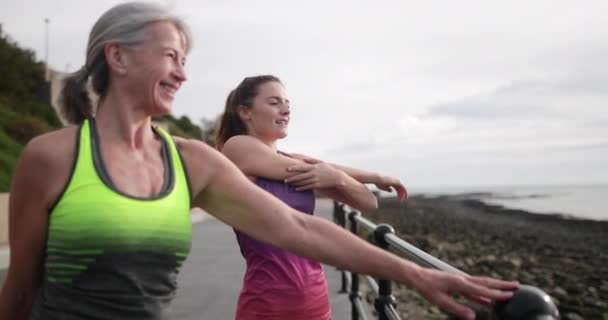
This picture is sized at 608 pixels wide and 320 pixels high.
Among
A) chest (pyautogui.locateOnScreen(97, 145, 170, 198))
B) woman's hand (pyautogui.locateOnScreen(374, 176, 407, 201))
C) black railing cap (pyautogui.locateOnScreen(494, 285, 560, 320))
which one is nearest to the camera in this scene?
black railing cap (pyautogui.locateOnScreen(494, 285, 560, 320))

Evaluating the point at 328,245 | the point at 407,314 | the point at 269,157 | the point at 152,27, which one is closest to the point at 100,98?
the point at 152,27

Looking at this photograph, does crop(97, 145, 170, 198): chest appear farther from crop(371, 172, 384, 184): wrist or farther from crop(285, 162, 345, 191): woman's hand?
crop(371, 172, 384, 184): wrist

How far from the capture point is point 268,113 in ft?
8.47

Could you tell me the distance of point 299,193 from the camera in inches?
96.1

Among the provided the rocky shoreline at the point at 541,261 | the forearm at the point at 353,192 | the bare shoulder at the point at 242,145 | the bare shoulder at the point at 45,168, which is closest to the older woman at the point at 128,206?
the bare shoulder at the point at 45,168

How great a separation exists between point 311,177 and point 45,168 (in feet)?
4.03

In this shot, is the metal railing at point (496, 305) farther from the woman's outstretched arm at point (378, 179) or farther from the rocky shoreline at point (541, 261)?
the rocky shoreline at point (541, 261)

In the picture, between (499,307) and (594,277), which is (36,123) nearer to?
(594,277)

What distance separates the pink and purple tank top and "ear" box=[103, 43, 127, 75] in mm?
976

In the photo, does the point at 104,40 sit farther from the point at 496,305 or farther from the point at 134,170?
the point at 496,305

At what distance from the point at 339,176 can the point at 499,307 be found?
1314 millimetres

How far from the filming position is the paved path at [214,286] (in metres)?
5.55

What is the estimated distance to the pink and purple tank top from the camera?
7.55ft

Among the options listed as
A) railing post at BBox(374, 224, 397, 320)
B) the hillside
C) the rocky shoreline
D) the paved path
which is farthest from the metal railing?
the hillside
